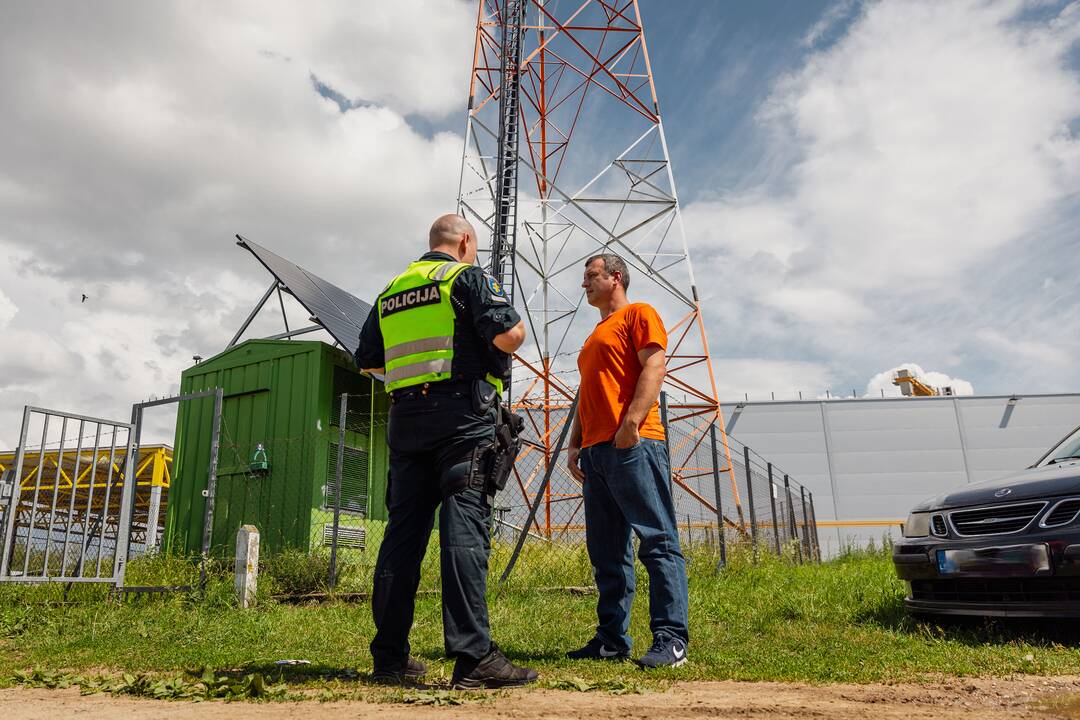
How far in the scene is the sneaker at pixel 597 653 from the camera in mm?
3605

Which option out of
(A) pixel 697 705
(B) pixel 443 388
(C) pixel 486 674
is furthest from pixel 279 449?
(A) pixel 697 705

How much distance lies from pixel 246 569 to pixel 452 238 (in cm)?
397

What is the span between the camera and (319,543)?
805cm

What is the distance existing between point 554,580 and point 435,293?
395 cm

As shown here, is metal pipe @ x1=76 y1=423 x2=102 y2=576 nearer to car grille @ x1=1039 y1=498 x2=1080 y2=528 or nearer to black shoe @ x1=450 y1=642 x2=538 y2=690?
black shoe @ x1=450 y1=642 x2=538 y2=690

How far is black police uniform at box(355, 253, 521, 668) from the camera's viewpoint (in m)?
2.87

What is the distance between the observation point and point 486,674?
9.06ft

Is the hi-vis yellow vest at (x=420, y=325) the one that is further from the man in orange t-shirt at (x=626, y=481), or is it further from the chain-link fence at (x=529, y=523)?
the chain-link fence at (x=529, y=523)

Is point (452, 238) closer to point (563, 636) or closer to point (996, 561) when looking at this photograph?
point (563, 636)

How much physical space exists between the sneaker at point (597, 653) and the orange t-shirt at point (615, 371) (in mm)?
971

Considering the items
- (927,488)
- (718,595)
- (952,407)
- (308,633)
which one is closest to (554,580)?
(718,595)

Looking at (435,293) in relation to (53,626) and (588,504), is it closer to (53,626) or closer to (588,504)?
(588,504)

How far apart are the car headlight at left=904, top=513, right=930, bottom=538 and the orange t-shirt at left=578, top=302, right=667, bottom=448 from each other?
164 cm

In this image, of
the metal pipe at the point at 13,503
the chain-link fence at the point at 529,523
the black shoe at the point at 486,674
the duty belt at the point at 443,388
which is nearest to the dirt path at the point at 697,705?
the black shoe at the point at 486,674
